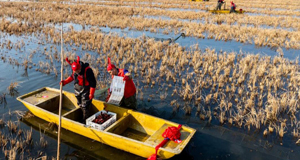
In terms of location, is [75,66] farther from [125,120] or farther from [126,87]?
[125,120]

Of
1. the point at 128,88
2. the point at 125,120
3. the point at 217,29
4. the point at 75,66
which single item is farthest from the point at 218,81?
the point at 217,29

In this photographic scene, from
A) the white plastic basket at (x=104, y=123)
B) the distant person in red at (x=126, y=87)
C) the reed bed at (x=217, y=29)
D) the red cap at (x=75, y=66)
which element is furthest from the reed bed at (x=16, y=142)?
the reed bed at (x=217, y=29)

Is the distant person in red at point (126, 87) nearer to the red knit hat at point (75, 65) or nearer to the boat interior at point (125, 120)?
the boat interior at point (125, 120)

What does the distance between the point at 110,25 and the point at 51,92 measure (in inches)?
484

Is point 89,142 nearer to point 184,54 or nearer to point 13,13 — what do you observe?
point 184,54

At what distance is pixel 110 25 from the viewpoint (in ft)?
62.0

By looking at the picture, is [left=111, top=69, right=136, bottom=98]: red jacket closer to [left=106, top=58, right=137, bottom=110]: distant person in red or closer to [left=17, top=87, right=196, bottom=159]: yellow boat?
[left=106, top=58, right=137, bottom=110]: distant person in red

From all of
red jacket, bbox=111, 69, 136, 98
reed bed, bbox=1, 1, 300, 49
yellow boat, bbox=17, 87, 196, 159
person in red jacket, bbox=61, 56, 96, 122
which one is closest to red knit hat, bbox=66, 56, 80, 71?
person in red jacket, bbox=61, 56, 96, 122

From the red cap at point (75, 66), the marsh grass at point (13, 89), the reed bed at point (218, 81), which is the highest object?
the red cap at point (75, 66)

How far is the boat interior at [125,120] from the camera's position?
212 inches

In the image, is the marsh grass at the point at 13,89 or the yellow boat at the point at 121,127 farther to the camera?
the marsh grass at the point at 13,89

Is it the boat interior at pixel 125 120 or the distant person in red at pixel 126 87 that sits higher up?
the distant person in red at pixel 126 87

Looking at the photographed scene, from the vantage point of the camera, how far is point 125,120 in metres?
6.06

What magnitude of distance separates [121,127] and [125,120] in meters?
0.21
